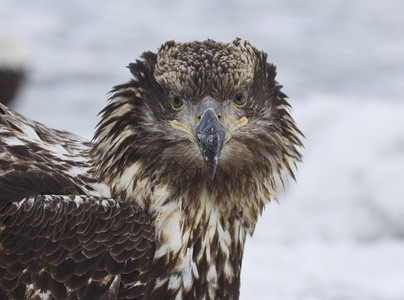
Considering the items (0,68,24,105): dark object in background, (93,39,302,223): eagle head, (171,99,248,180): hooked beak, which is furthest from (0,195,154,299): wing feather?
(0,68,24,105): dark object in background

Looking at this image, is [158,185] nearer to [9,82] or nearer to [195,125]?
[195,125]

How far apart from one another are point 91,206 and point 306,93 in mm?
9139

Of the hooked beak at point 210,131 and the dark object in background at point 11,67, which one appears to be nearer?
the hooked beak at point 210,131

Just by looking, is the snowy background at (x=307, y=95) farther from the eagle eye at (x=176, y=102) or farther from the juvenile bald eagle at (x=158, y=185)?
the eagle eye at (x=176, y=102)

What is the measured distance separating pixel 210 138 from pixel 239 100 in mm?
411

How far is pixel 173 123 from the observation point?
4.56m

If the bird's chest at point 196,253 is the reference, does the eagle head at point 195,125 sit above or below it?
above

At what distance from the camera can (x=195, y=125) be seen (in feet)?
14.7

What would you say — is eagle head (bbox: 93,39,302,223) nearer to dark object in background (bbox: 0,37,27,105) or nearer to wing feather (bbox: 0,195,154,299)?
wing feather (bbox: 0,195,154,299)

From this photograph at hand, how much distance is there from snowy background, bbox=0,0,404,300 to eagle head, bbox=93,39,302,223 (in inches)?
94.7

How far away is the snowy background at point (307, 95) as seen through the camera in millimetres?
7734

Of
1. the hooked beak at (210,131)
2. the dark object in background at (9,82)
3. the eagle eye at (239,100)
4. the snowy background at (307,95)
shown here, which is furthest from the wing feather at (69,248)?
the dark object in background at (9,82)

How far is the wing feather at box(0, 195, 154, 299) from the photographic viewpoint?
174 inches

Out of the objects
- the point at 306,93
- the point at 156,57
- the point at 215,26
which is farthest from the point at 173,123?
the point at 215,26
